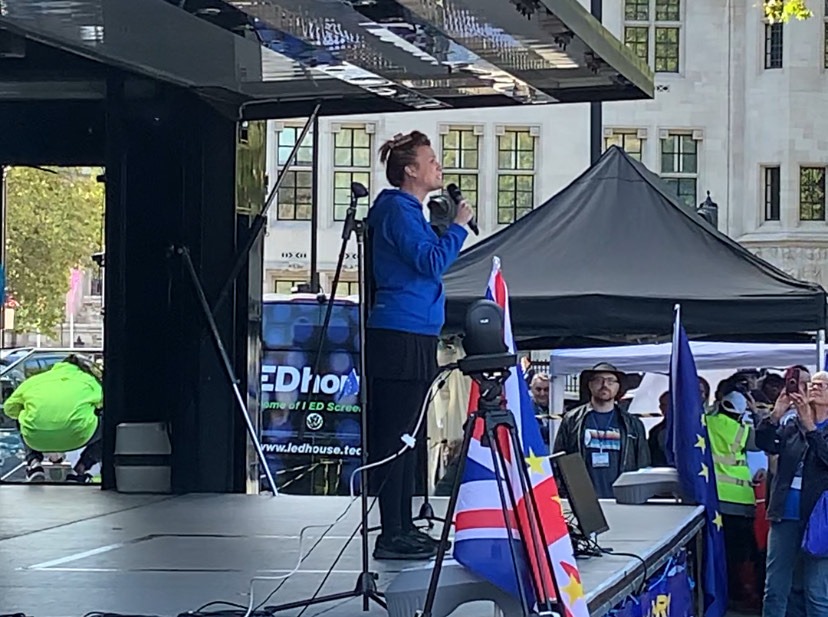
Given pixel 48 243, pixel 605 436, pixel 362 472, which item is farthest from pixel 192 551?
pixel 48 243

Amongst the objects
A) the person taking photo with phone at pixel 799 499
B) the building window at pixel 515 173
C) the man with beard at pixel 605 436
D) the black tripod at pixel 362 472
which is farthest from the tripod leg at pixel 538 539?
the building window at pixel 515 173

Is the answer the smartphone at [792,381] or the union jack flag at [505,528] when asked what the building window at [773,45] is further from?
the union jack flag at [505,528]

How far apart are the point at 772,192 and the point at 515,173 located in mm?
5506

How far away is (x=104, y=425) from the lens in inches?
368

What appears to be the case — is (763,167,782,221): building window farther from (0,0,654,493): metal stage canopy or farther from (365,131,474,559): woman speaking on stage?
(365,131,474,559): woman speaking on stage

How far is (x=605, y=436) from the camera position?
384 inches

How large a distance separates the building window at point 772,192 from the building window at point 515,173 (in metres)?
4.97

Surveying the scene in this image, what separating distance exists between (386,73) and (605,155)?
4.68m

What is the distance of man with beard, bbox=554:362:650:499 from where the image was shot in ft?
31.7

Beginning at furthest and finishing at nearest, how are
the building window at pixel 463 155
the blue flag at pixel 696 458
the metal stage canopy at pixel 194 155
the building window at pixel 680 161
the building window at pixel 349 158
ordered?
the building window at pixel 463 155, the building window at pixel 349 158, the building window at pixel 680 161, the blue flag at pixel 696 458, the metal stage canopy at pixel 194 155

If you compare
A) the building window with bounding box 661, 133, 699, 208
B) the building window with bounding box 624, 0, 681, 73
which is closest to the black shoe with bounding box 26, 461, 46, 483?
the building window with bounding box 661, 133, 699, 208

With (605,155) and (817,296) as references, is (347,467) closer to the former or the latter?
(605,155)

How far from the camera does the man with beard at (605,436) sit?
31.7ft

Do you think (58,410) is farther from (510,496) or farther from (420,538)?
(510,496)
